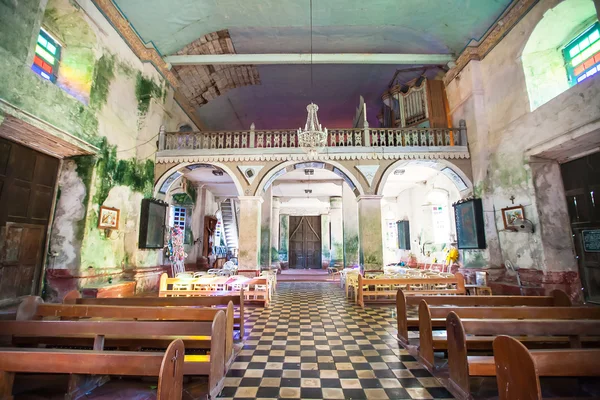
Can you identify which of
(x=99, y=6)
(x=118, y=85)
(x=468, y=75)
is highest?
(x=99, y=6)

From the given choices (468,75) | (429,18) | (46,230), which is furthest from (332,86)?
(46,230)

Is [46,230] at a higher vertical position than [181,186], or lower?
lower

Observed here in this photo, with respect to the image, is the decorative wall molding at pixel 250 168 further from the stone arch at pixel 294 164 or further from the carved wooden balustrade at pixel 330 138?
the carved wooden balustrade at pixel 330 138

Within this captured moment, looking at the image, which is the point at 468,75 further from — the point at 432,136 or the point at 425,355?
the point at 425,355

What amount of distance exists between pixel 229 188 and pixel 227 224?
405 centimetres

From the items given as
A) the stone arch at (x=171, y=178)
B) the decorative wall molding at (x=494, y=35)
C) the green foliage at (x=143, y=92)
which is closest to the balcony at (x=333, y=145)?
the stone arch at (x=171, y=178)

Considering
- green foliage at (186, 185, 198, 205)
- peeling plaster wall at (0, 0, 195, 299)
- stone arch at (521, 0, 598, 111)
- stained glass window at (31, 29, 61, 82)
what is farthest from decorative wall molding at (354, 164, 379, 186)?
stained glass window at (31, 29, 61, 82)

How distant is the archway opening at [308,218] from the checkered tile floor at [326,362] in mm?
4809

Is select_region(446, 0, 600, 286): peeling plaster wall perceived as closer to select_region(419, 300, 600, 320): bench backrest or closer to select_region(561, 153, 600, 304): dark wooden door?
select_region(561, 153, 600, 304): dark wooden door

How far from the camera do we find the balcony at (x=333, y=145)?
927cm

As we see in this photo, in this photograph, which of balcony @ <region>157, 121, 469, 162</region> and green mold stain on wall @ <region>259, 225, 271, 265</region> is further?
green mold stain on wall @ <region>259, 225, 271, 265</region>

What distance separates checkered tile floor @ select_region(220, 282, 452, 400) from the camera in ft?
9.88

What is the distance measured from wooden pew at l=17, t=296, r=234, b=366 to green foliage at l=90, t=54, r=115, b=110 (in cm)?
502

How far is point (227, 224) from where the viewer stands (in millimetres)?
17844
